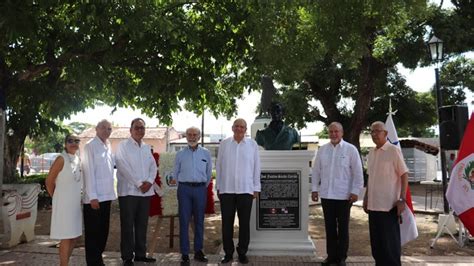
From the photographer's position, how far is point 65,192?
19.0 ft

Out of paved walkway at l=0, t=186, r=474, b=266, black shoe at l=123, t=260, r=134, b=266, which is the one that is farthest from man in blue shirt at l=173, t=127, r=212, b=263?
black shoe at l=123, t=260, r=134, b=266

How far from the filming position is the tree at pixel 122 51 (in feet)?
27.0

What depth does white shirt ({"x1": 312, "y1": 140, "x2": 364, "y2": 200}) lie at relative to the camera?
6320mm

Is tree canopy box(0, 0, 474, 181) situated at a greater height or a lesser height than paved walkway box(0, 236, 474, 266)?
greater

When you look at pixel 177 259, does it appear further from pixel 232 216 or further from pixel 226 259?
pixel 232 216

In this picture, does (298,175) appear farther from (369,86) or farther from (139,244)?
(369,86)

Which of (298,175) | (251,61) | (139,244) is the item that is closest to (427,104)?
(251,61)

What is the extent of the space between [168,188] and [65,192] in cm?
185

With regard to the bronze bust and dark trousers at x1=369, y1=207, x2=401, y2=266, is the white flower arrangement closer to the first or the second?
the bronze bust

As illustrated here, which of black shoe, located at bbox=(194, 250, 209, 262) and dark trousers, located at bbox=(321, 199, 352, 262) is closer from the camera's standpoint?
dark trousers, located at bbox=(321, 199, 352, 262)

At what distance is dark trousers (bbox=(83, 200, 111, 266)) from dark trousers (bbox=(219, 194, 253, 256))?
1639 mm

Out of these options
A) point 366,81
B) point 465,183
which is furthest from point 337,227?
point 366,81

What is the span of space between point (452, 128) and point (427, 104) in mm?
19940

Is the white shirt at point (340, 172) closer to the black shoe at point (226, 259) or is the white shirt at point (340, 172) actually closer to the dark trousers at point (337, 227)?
the dark trousers at point (337, 227)
